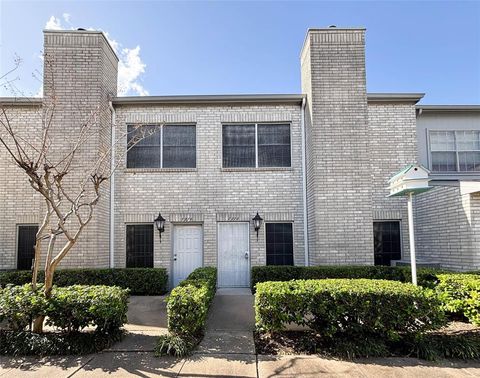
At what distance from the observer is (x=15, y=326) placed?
5.09 m

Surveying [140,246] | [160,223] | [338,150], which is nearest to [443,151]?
[338,150]

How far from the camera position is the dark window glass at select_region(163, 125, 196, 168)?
1007cm

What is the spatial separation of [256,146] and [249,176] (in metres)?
1.00

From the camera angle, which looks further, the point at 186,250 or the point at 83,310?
the point at 186,250

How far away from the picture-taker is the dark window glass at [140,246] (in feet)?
32.0

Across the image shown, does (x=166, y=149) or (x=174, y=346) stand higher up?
(x=166, y=149)

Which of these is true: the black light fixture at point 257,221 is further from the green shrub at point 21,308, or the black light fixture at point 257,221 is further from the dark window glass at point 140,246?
the green shrub at point 21,308

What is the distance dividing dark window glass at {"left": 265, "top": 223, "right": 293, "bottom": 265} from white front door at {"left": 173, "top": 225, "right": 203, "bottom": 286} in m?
2.08

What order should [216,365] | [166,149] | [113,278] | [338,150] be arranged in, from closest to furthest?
1. [216,365]
2. [113,278]
3. [338,150]
4. [166,149]

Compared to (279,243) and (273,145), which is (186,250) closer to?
(279,243)

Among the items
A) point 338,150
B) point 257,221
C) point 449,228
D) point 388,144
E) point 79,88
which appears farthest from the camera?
point 388,144

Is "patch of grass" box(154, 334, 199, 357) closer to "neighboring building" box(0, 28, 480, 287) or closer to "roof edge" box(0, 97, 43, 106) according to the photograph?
"neighboring building" box(0, 28, 480, 287)

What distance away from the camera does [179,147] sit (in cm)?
1012

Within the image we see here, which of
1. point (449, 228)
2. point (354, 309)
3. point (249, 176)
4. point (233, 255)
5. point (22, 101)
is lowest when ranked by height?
point (354, 309)
